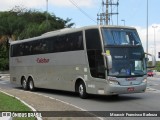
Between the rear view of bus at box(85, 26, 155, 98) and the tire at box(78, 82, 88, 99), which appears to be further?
the tire at box(78, 82, 88, 99)

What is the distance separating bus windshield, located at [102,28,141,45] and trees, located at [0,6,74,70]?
42.0 meters

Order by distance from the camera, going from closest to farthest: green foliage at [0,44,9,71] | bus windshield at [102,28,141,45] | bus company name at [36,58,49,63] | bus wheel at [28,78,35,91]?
1. bus windshield at [102,28,141,45]
2. bus company name at [36,58,49,63]
3. bus wheel at [28,78,35,91]
4. green foliage at [0,44,9,71]

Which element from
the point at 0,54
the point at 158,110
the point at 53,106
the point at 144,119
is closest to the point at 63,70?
the point at 53,106

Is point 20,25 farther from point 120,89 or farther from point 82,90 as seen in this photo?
point 120,89

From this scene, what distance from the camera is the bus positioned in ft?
63.4

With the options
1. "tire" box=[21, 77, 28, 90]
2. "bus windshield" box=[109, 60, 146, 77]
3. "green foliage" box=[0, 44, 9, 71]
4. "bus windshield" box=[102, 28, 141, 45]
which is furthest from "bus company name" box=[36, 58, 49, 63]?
"green foliage" box=[0, 44, 9, 71]

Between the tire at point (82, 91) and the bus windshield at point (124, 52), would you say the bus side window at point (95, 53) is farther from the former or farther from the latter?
the tire at point (82, 91)

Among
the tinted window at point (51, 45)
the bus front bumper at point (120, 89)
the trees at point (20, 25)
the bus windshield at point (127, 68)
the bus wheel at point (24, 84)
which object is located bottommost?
the bus wheel at point (24, 84)

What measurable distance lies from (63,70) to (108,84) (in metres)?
4.85

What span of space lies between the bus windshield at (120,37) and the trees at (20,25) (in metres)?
42.0

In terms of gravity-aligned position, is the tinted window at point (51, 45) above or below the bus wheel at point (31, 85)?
above

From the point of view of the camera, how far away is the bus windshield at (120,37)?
19781mm

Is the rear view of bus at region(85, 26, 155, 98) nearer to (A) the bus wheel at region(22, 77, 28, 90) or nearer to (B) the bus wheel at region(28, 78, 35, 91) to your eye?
(B) the bus wheel at region(28, 78, 35, 91)

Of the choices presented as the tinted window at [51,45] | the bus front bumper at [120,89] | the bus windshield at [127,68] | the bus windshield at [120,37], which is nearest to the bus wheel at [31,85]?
the tinted window at [51,45]
